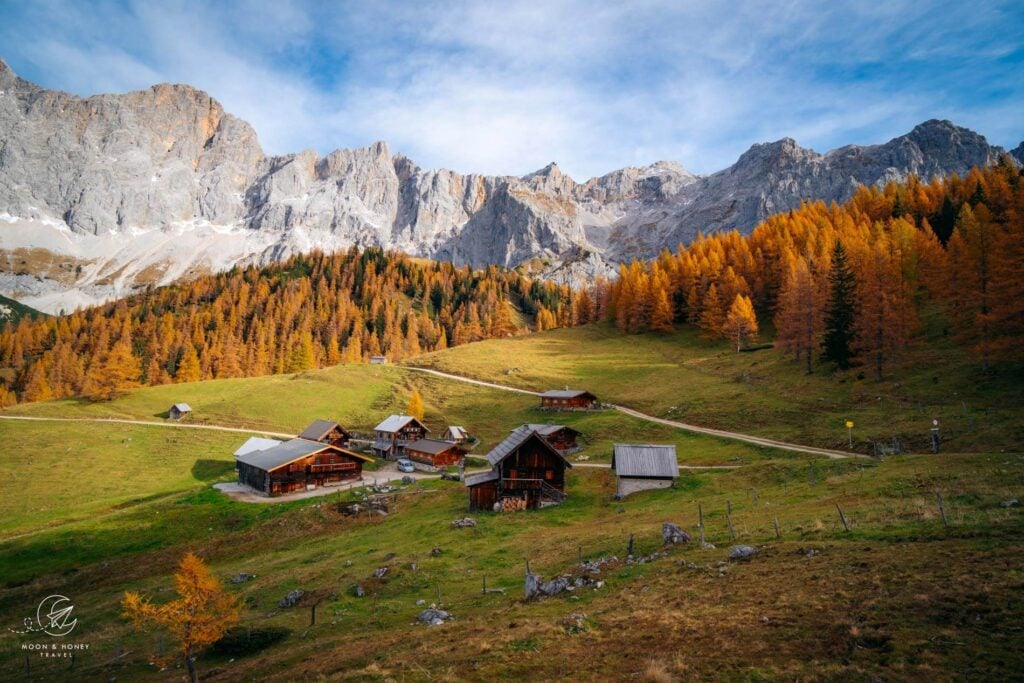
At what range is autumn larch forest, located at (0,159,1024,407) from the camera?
62256mm

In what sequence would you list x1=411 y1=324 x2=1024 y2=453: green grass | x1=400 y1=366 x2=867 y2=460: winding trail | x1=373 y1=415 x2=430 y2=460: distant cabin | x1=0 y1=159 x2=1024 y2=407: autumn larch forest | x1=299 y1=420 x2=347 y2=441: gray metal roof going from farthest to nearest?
x1=373 y1=415 x2=430 y2=460: distant cabin, x1=299 y1=420 x2=347 y2=441: gray metal roof, x1=0 y1=159 x2=1024 y2=407: autumn larch forest, x1=400 y1=366 x2=867 y2=460: winding trail, x1=411 y1=324 x2=1024 y2=453: green grass

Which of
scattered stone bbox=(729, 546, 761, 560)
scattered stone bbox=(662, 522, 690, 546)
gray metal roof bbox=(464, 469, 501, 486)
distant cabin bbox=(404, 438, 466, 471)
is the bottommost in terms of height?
distant cabin bbox=(404, 438, 466, 471)

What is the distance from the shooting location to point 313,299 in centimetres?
18350

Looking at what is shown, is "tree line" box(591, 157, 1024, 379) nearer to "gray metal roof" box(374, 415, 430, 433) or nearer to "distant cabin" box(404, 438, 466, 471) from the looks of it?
"distant cabin" box(404, 438, 466, 471)

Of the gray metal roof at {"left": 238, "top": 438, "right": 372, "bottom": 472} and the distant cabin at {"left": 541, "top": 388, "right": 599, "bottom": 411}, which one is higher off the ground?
the distant cabin at {"left": 541, "top": 388, "right": 599, "bottom": 411}

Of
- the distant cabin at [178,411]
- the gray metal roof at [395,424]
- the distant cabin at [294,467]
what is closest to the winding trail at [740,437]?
the gray metal roof at [395,424]

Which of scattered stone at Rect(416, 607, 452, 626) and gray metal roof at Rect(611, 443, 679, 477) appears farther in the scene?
gray metal roof at Rect(611, 443, 679, 477)

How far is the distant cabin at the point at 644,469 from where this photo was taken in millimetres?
43500

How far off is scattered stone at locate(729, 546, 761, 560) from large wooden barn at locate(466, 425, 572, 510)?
84.3 feet

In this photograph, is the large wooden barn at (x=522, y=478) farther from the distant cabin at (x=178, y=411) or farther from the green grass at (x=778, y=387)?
the distant cabin at (x=178, y=411)

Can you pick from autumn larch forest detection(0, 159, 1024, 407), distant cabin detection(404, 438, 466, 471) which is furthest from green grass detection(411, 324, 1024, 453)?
distant cabin detection(404, 438, 466, 471)

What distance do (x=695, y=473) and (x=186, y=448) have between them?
6830 centimetres

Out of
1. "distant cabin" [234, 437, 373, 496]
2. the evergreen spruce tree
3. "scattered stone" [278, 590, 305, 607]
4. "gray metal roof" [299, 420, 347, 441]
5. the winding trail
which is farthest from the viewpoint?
"gray metal roof" [299, 420, 347, 441]

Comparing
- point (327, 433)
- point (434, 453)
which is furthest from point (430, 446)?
point (327, 433)
